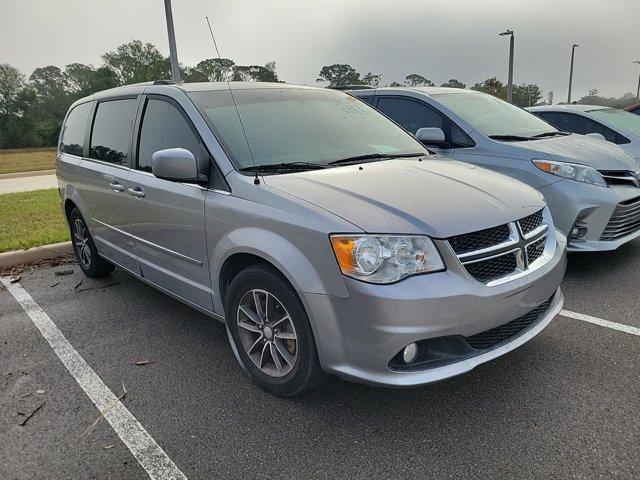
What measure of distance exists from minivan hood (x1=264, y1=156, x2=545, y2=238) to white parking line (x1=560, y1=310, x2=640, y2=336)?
1.17 meters

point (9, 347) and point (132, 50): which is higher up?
point (132, 50)

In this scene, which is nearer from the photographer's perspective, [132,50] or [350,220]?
[350,220]

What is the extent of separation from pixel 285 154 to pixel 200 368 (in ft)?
4.92

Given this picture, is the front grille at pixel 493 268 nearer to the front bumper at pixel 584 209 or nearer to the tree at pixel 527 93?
the front bumper at pixel 584 209

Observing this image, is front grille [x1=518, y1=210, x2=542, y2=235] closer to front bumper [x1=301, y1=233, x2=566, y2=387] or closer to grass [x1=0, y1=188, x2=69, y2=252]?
front bumper [x1=301, y1=233, x2=566, y2=387]

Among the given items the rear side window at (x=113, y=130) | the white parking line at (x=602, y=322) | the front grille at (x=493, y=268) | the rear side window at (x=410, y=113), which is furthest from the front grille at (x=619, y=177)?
the rear side window at (x=113, y=130)

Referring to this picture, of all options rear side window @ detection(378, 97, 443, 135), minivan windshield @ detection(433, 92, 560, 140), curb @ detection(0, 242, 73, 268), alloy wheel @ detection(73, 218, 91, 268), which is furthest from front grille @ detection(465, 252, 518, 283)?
curb @ detection(0, 242, 73, 268)

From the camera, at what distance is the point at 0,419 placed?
2850mm

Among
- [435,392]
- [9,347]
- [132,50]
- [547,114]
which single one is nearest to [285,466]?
[435,392]

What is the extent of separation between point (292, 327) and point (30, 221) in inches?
261

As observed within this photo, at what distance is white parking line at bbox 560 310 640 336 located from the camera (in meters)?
3.49

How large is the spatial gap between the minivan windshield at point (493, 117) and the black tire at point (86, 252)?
393 centimetres

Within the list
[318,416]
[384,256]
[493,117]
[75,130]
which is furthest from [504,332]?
[75,130]

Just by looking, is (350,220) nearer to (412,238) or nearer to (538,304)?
(412,238)
